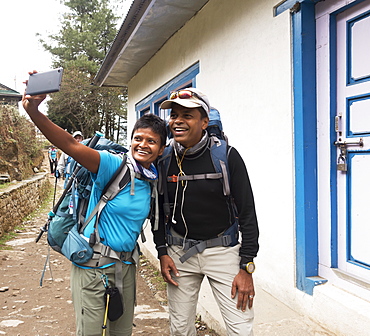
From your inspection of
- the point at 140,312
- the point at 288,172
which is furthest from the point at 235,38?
the point at 140,312

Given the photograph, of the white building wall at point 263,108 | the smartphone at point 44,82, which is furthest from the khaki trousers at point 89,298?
the white building wall at point 263,108

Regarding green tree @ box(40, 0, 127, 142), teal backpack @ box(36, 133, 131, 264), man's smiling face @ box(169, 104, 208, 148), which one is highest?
green tree @ box(40, 0, 127, 142)

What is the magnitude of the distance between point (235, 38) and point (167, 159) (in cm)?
219

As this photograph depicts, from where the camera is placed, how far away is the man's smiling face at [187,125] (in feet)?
6.91

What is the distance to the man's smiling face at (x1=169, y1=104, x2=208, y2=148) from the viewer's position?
2.11 meters

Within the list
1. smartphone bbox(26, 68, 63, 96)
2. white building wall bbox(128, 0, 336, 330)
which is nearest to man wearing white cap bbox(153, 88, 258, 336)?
smartphone bbox(26, 68, 63, 96)

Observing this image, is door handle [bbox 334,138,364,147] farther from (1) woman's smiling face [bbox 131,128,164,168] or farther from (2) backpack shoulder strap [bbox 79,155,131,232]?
(2) backpack shoulder strap [bbox 79,155,131,232]

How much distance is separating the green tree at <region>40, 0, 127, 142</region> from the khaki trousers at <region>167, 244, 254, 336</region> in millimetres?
25207

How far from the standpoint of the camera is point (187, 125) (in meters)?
2.11

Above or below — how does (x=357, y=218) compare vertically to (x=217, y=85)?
below

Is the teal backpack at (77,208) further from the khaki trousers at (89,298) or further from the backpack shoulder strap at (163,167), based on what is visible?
the backpack shoulder strap at (163,167)

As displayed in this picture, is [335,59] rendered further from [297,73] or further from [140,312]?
[140,312]

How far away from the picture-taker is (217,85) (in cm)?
434

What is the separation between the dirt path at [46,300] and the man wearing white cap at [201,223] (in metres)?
1.24
